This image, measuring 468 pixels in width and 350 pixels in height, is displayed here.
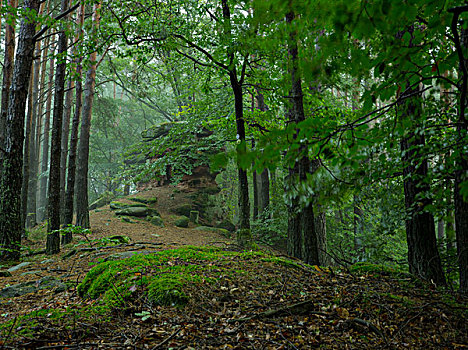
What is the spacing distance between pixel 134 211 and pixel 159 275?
11197mm

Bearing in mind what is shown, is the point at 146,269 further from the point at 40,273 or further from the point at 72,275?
the point at 40,273

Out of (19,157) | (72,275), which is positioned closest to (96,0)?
(19,157)

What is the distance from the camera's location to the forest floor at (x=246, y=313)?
255 cm

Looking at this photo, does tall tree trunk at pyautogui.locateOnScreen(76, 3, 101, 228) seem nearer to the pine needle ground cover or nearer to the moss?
the pine needle ground cover

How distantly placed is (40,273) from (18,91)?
13.0 ft

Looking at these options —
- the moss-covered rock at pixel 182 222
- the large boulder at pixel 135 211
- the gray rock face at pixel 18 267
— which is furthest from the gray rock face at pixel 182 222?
the gray rock face at pixel 18 267

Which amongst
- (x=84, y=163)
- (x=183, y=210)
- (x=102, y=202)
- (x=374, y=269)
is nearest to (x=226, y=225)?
(x=183, y=210)

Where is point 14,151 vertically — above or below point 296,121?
below

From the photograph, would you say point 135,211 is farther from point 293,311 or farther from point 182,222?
point 293,311

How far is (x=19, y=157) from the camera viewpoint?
6480 mm

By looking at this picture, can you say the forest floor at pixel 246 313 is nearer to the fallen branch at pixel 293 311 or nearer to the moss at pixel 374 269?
the fallen branch at pixel 293 311

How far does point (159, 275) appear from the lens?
148 inches

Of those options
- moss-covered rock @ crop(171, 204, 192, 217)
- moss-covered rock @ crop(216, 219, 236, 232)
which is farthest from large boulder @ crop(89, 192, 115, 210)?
moss-covered rock @ crop(216, 219, 236, 232)

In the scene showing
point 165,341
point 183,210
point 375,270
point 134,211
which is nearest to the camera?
point 165,341
